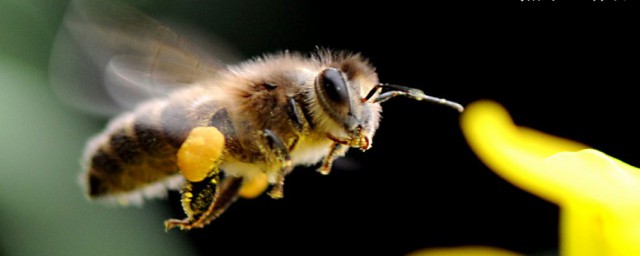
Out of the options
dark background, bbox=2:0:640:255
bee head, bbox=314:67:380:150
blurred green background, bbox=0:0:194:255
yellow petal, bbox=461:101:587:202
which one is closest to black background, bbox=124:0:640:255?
dark background, bbox=2:0:640:255

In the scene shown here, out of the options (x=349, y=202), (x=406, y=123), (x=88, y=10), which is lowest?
(x=349, y=202)

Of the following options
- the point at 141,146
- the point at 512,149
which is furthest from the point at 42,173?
the point at 512,149

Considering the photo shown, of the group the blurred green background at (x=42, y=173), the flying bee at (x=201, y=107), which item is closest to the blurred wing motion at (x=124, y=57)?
the flying bee at (x=201, y=107)

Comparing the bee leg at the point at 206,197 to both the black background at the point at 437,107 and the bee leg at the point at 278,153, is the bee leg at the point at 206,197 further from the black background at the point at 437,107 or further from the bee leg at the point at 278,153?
the black background at the point at 437,107

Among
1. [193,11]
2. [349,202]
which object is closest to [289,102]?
[193,11]

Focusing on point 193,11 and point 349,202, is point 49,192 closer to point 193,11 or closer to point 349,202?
point 193,11

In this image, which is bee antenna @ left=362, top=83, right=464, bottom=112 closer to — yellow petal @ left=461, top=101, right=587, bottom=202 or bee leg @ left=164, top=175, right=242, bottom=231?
yellow petal @ left=461, top=101, right=587, bottom=202
